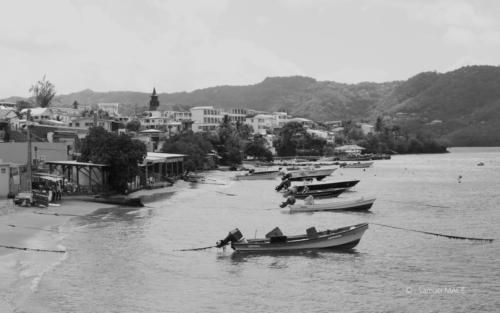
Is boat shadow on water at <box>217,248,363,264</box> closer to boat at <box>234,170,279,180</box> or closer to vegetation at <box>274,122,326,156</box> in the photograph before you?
boat at <box>234,170,279,180</box>

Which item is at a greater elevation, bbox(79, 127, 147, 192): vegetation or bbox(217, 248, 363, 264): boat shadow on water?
bbox(79, 127, 147, 192): vegetation

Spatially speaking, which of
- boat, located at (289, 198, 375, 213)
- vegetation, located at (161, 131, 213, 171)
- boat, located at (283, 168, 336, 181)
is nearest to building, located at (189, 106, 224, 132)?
vegetation, located at (161, 131, 213, 171)

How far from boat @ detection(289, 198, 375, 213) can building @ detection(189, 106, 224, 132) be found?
12508cm

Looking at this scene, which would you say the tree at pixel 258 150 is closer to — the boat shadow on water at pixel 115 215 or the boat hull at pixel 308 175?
the boat hull at pixel 308 175

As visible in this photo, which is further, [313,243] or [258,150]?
[258,150]

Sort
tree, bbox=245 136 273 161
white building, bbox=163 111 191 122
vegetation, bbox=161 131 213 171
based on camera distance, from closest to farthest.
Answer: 1. vegetation, bbox=161 131 213 171
2. tree, bbox=245 136 273 161
3. white building, bbox=163 111 191 122

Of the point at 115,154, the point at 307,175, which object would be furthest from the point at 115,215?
the point at 307,175

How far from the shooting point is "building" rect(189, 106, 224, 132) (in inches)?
7008

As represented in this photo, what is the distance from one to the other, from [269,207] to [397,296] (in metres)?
32.1

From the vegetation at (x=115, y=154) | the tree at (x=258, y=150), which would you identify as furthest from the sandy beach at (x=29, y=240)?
the tree at (x=258, y=150)

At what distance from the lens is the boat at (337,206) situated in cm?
5172

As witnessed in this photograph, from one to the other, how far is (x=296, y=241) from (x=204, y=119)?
5834 inches

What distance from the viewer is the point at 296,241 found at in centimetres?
3369

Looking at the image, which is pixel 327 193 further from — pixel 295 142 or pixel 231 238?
pixel 295 142
